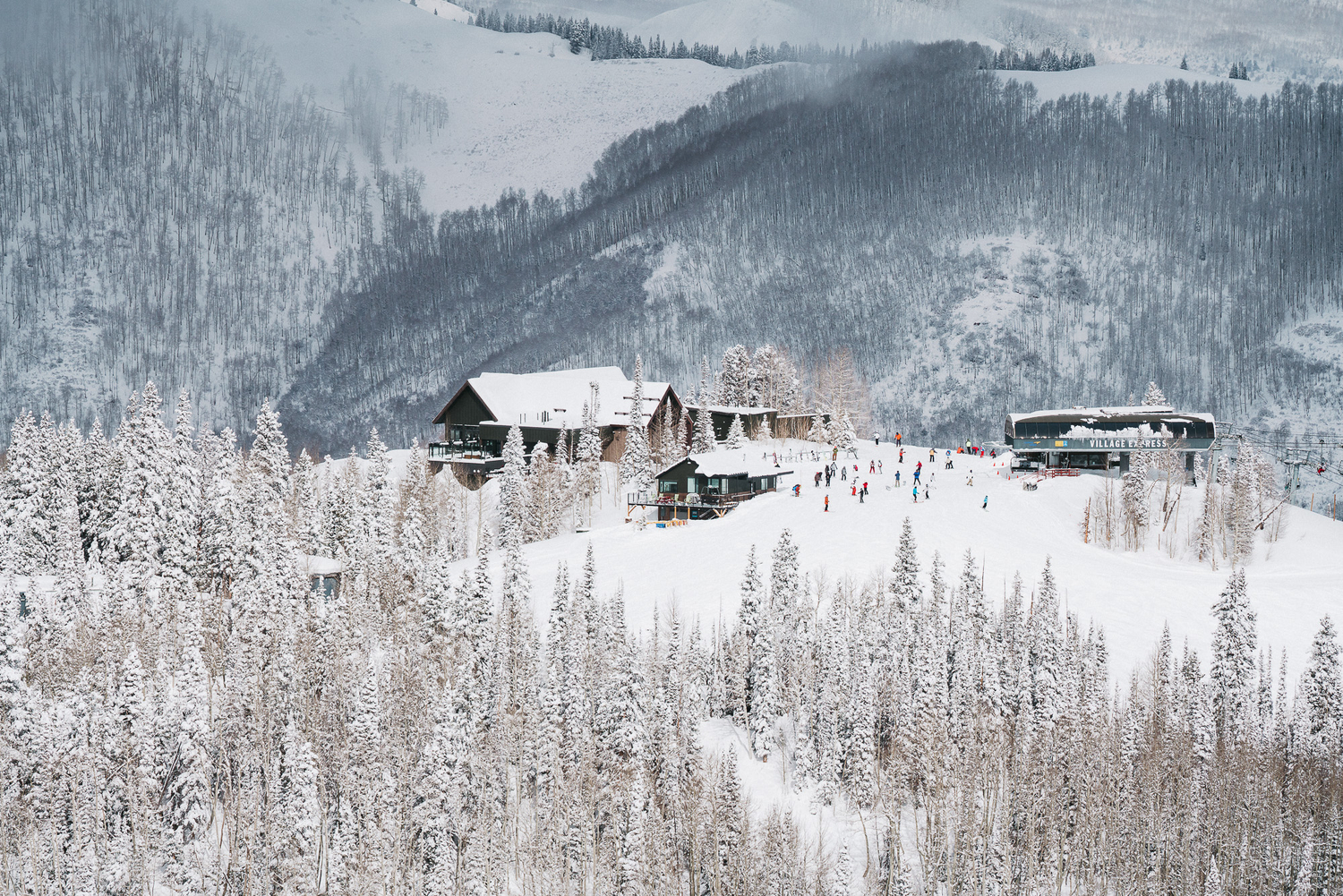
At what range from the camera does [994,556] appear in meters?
62.9

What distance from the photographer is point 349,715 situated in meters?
42.0

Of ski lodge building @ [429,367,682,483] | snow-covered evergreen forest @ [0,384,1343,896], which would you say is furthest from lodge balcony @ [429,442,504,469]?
snow-covered evergreen forest @ [0,384,1343,896]

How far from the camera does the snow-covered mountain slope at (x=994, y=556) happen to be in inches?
2180

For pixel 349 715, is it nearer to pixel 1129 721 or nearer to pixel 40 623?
pixel 40 623

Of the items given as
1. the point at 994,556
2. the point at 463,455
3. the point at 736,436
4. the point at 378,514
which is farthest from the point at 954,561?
the point at 463,455

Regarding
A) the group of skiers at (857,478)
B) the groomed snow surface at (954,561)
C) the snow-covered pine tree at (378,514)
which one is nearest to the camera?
the groomed snow surface at (954,561)

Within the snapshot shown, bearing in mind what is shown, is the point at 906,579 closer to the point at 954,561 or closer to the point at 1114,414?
the point at 954,561

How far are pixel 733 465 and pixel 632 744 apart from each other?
127ft

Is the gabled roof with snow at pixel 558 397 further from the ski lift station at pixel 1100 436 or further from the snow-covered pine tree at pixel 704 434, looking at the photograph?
the ski lift station at pixel 1100 436

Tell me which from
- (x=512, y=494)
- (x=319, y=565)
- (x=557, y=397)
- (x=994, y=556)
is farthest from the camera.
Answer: (x=557, y=397)

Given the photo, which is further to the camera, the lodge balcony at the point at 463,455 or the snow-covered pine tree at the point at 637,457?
the lodge balcony at the point at 463,455

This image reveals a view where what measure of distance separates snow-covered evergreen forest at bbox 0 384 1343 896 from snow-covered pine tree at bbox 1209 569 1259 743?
0.13 m

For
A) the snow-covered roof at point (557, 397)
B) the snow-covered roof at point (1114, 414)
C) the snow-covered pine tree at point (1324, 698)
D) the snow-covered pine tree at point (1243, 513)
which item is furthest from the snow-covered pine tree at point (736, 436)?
the snow-covered pine tree at point (1324, 698)

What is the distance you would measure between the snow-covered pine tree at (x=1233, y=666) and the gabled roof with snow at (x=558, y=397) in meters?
60.8
